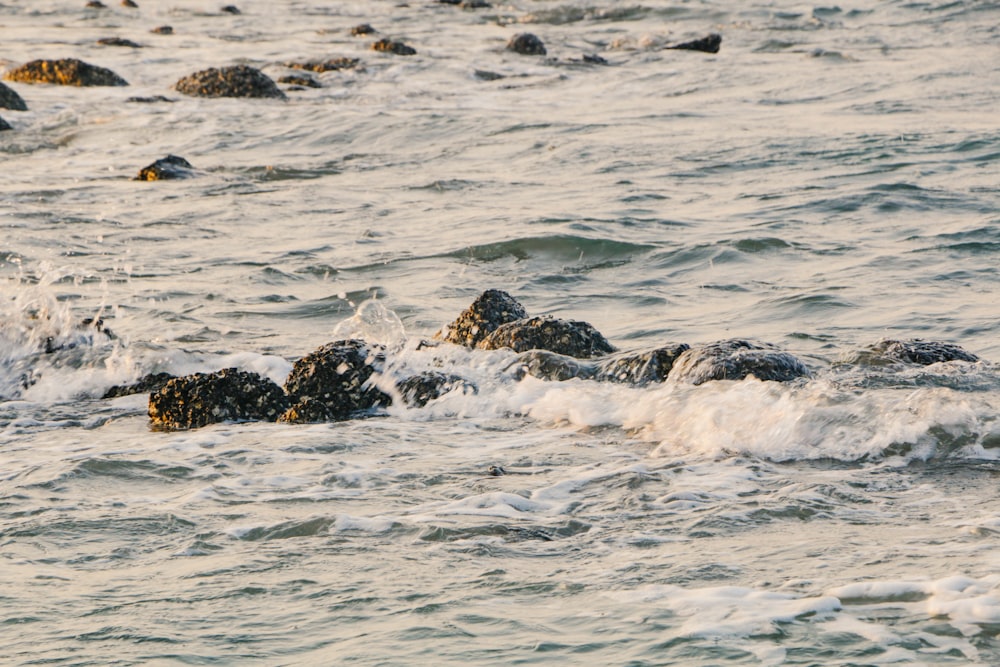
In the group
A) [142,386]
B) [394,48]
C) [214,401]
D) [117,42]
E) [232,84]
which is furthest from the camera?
[117,42]

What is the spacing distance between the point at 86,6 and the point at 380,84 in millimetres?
11999

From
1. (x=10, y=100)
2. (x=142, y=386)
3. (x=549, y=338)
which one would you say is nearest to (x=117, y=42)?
(x=10, y=100)

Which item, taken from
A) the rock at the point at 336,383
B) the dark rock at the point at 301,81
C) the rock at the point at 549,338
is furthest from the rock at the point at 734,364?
the dark rock at the point at 301,81

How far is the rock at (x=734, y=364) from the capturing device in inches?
293

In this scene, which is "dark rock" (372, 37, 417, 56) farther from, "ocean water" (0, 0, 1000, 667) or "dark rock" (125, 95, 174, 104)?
"dark rock" (125, 95, 174, 104)

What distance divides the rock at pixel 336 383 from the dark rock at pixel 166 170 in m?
7.54

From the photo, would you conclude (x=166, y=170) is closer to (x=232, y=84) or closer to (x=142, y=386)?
(x=232, y=84)

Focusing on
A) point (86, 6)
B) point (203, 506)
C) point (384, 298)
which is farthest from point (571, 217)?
point (86, 6)

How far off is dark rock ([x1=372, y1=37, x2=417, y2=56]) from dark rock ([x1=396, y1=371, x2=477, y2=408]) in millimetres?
18071

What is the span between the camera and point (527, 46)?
25406mm

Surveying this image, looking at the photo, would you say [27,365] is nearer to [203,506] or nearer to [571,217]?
[203,506]

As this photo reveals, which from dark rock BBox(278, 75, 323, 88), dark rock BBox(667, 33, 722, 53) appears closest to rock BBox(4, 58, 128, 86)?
dark rock BBox(278, 75, 323, 88)

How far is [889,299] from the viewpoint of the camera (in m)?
9.77

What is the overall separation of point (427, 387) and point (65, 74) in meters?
15.4
